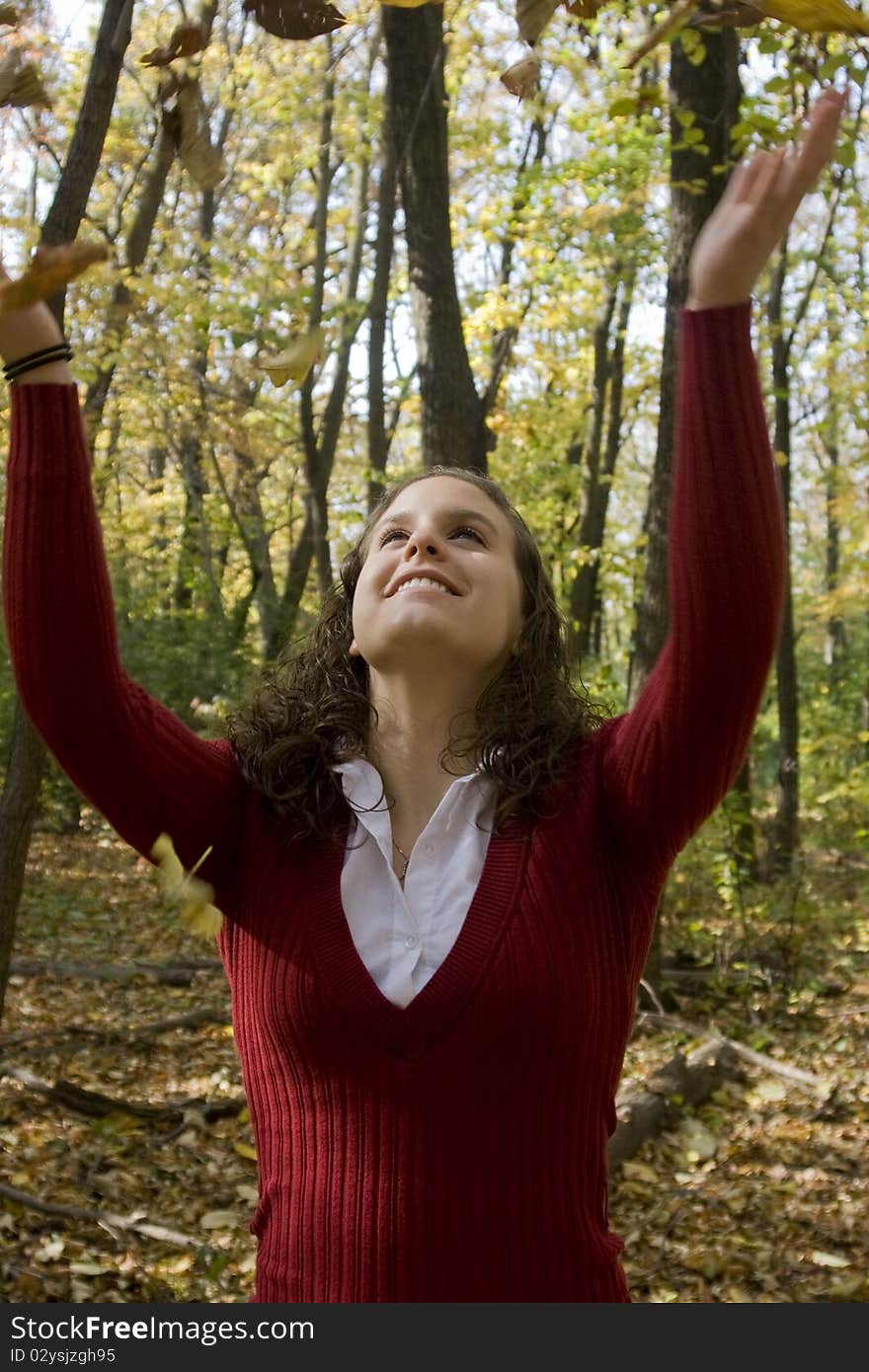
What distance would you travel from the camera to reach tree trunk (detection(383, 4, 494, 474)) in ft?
→ 19.2

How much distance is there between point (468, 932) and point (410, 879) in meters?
0.14

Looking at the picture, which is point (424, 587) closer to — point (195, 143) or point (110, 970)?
point (195, 143)

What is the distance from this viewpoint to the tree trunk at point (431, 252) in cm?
584

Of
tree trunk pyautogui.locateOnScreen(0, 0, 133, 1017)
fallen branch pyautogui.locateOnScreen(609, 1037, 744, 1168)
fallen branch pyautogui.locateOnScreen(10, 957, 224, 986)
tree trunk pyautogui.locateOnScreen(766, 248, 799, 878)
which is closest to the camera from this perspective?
tree trunk pyautogui.locateOnScreen(0, 0, 133, 1017)

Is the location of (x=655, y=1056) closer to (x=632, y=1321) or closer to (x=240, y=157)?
(x=632, y=1321)

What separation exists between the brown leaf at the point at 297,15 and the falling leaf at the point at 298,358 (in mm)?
365

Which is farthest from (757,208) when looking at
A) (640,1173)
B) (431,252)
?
(431,252)

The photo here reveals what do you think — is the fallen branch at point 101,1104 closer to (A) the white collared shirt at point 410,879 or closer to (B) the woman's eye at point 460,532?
(A) the white collared shirt at point 410,879

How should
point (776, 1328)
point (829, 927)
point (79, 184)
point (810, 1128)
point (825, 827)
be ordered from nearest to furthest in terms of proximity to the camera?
point (776, 1328) → point (79, 184) → point (810, 1128) → point (829, 927) → point (825, 827)

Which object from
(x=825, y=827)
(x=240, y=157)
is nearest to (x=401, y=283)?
(x=240, y=157)

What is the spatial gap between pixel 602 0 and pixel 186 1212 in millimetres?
3857

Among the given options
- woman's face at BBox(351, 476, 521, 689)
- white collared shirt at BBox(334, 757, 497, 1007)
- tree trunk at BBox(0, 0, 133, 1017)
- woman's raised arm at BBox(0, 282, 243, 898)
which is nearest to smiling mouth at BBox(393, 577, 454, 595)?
woman's face at BBox(351, 476, 521, 689)

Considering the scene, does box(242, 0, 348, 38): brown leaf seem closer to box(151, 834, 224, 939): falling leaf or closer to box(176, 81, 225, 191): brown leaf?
box(176, 81, 225, 191): brown leaf

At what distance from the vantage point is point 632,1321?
160 centimetres
